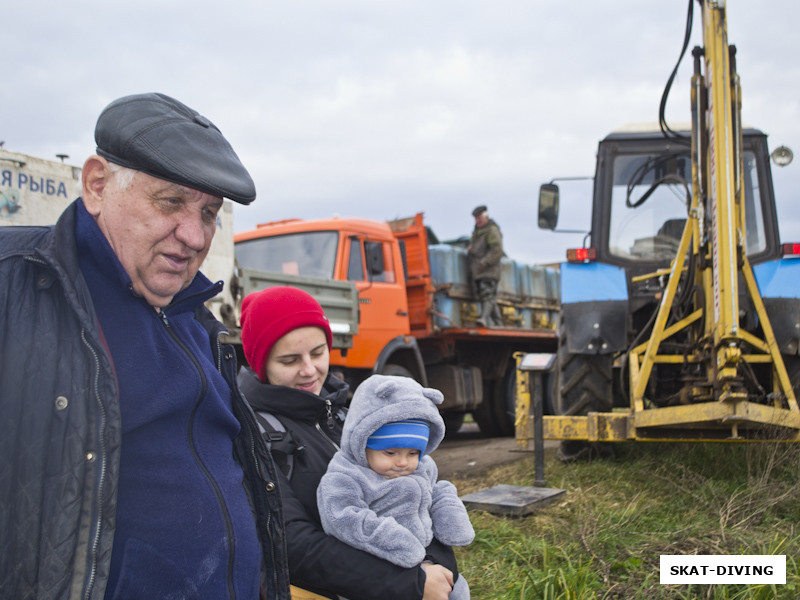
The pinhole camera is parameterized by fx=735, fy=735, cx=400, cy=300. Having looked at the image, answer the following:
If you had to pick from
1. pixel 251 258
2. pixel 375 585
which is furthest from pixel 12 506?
pixel 251 258

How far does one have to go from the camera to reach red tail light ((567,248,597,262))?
19.2 feet

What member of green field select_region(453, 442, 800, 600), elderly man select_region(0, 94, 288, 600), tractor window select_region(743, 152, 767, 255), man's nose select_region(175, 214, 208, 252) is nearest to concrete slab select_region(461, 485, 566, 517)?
green field select_region(453, 442, 800, 600)

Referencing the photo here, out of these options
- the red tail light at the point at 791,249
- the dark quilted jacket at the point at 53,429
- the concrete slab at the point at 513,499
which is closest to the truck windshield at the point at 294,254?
the concrete slab at the point at 513,499

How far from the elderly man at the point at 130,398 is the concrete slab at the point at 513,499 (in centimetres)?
299

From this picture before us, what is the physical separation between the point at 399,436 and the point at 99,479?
0.78 metres

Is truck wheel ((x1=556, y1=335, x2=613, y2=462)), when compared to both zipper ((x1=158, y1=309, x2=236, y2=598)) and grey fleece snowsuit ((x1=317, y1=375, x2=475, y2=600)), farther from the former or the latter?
zipper ((x1=158, y1=309, x2=236, y2=598))

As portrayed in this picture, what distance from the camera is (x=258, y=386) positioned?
6.31 feet

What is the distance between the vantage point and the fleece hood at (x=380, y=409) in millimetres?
1766

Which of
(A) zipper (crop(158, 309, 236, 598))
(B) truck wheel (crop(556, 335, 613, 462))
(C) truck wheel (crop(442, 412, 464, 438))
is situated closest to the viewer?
(A) zipper (crop(158, 309, 236, 598))

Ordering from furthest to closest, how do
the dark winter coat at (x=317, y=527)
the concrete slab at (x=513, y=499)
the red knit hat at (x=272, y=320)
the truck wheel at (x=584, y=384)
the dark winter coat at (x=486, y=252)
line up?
the dark winter coat at (x=486, y=252) < the truck wheel at (x=584, y=384) < the concrete slab at (x=513, y=499) < the red knit hat at (x=272, y=320) < the dark winter coat at (x=317, y=527)

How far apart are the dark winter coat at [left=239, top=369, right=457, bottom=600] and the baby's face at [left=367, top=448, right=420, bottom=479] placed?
0.46 ft

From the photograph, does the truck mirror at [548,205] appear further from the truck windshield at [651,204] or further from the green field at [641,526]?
the green field at [641,526]

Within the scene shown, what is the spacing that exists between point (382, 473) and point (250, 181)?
80cm

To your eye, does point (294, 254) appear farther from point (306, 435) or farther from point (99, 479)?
point (99, 479)
